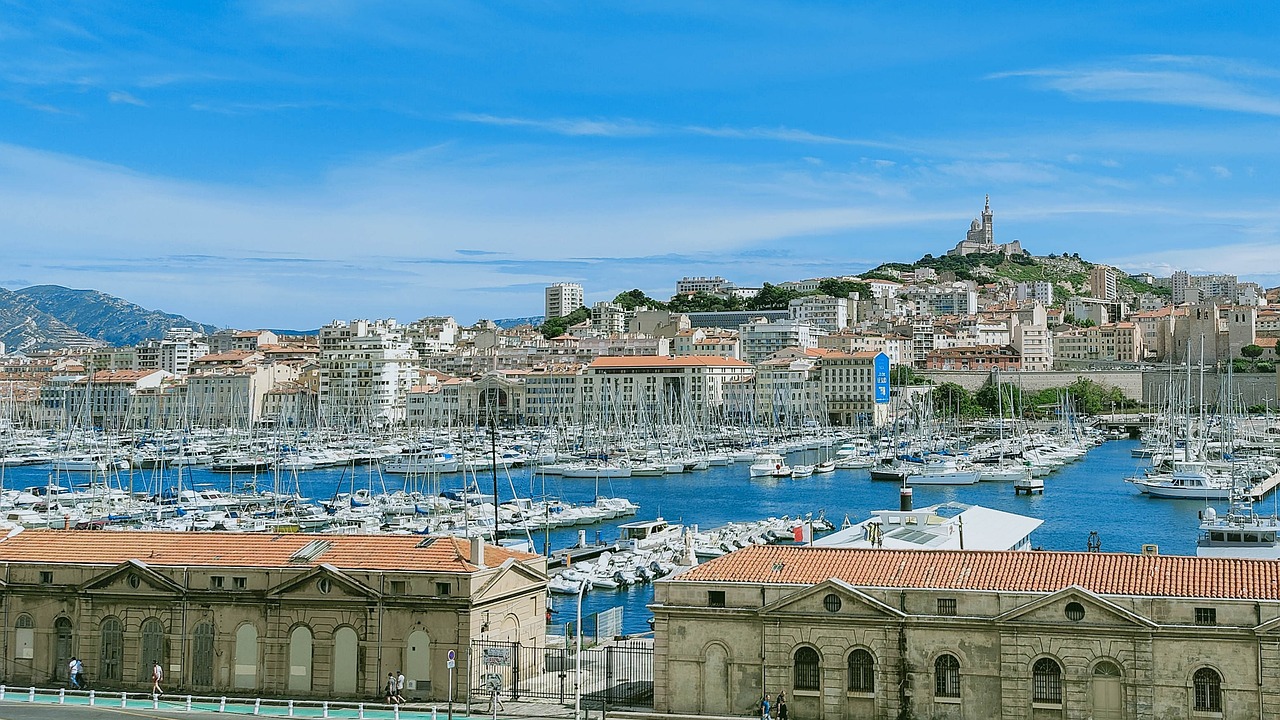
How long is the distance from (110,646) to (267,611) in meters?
3.37

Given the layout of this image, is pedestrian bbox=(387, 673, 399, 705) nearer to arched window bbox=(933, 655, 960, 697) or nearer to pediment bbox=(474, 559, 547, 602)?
pediment bbox=(474, 559, 547, 602)

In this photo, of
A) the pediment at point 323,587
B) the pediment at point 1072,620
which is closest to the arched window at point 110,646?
the pediment at point 323,587

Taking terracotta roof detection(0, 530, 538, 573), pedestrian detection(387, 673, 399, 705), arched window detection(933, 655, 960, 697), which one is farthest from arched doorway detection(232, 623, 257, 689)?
arched window detection(933, 655, 960, 697)

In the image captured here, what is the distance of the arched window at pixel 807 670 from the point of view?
21.9m

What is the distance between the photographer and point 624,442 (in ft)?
367

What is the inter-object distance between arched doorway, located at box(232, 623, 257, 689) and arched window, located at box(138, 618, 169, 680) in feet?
4.76

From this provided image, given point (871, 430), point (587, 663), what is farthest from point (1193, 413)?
point (587, 663)

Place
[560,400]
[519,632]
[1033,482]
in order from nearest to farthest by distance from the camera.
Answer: [519,632]
[1033,482]
[560,400]

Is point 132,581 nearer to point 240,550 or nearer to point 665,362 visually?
point 240,550

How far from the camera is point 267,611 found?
79.3 feet

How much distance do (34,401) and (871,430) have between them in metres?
111

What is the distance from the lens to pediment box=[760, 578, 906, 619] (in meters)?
21.5

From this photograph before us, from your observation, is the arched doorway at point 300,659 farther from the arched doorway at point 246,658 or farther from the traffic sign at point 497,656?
the traffic sign at point 497,656

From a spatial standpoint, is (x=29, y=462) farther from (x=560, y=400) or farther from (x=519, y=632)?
(x=519, y=632)
